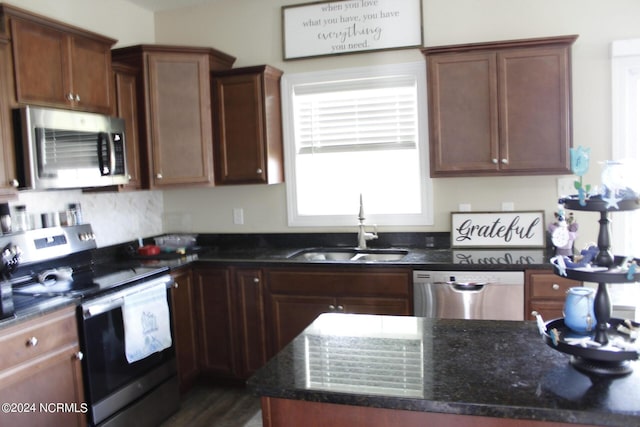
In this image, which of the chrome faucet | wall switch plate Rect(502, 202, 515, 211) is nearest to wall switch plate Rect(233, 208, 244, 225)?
the chrome faucet

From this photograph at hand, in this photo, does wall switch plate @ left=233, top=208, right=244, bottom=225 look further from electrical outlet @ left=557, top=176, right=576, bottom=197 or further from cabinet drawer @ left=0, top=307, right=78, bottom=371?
electrical outlet @ left=557, top=176, right=576, bottom=197

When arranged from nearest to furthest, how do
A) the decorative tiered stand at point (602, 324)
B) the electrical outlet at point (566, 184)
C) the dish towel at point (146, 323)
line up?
the decorative tiered stand at point (602, 324)
the dish towel at point (146, 323)
the electrical outlet at point (566, 184)

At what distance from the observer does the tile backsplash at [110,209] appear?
3.05 meters

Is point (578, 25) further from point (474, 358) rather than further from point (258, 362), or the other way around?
point (258, 362)

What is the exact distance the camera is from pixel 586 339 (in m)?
1.42

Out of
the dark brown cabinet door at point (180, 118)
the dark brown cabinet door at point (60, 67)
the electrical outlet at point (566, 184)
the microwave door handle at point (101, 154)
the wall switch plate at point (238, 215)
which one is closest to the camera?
the dark brown cabinet door at point (60, 67)

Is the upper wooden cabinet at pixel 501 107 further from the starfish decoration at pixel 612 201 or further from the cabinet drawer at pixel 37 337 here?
the cabinet drawer at pixel 37 337

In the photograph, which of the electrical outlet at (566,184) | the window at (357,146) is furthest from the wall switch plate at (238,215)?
the electrical outlet at (566,184)

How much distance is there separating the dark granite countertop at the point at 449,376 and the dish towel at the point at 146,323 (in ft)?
4.39

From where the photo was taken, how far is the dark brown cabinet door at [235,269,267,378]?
341cm

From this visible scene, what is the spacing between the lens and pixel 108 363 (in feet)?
8.68

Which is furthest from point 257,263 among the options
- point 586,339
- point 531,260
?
point 586,339

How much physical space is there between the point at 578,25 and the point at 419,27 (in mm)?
993

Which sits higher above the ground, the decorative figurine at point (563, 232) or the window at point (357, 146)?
the window at point (357, 146)
